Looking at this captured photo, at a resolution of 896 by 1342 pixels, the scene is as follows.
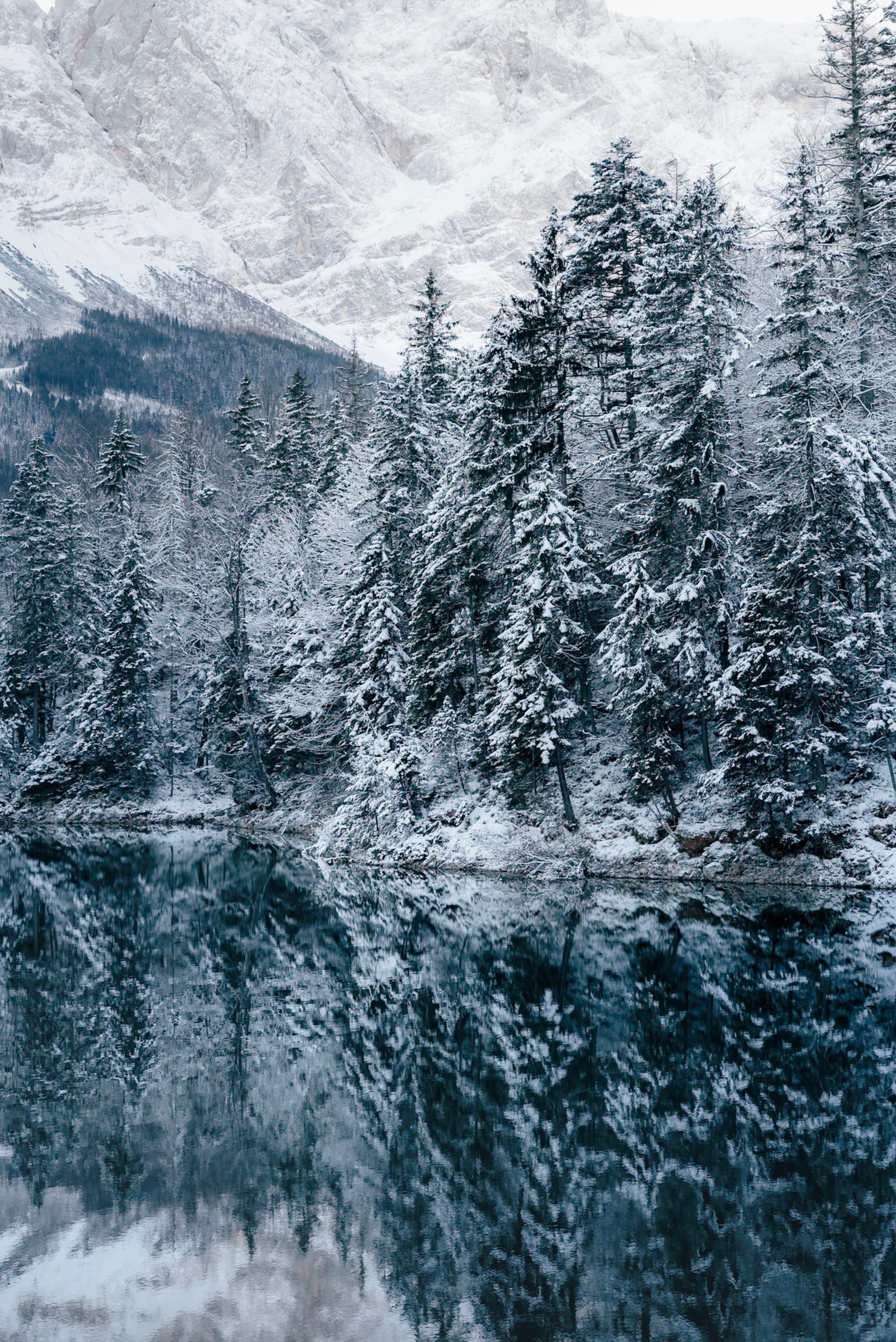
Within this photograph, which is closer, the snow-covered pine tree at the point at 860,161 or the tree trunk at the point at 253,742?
the snow-covered pine tree at the point at 860,161

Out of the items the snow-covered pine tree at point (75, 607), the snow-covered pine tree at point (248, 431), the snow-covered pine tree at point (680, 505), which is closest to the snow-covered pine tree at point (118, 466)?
the snow-covered pine tree at point (75, 607)

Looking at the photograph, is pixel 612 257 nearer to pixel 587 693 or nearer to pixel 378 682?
pixel 587 693

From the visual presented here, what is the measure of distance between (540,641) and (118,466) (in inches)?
1571

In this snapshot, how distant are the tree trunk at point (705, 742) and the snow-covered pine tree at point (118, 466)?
41.3m

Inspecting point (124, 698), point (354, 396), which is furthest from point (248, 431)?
point (124, 698)

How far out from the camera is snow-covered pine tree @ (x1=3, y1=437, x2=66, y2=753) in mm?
55156

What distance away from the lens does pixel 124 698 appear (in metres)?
50.3

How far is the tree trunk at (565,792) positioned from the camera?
31.3m

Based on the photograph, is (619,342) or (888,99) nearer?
(888,99)

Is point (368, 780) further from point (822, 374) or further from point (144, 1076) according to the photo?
point (144, 1076)

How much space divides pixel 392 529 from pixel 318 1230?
106 feet

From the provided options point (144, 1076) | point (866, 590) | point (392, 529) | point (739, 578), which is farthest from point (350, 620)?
point (144, 1076)

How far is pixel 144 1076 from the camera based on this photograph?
13.1 meters

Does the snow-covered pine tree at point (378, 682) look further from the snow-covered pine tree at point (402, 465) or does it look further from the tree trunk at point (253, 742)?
the tree trunk at point (253, 742)
